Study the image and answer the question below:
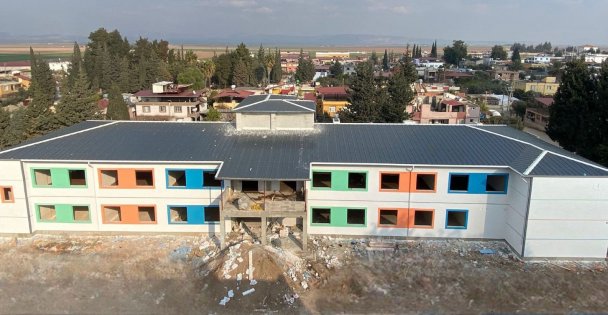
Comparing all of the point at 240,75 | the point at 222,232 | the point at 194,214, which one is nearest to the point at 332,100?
the point at 240,75

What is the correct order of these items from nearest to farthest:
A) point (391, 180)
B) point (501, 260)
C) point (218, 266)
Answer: point (218, 266) → point (501, 260) → point (391, 180)

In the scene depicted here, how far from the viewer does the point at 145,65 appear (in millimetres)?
98812

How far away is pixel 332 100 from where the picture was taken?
7450cm

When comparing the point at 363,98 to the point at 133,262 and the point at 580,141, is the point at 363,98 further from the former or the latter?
the point at 133,262

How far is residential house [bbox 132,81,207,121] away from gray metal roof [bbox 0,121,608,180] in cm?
3814

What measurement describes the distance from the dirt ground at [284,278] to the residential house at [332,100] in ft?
151

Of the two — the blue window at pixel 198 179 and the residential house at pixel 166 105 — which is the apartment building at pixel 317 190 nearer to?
the blue window at pixel 198 179

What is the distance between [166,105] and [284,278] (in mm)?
54196

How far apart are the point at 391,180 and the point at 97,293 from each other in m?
18.4

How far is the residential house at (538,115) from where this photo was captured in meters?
68.9

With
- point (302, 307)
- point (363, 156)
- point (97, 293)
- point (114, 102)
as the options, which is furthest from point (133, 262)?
point (114, 102)

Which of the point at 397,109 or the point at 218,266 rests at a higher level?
the point at 397,109

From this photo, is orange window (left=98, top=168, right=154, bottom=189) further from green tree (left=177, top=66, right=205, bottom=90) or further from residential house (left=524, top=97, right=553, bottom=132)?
green tree (left=177, top=66, right=205, bottom=90)

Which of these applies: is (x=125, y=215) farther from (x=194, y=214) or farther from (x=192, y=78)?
(x=192, y=78)
